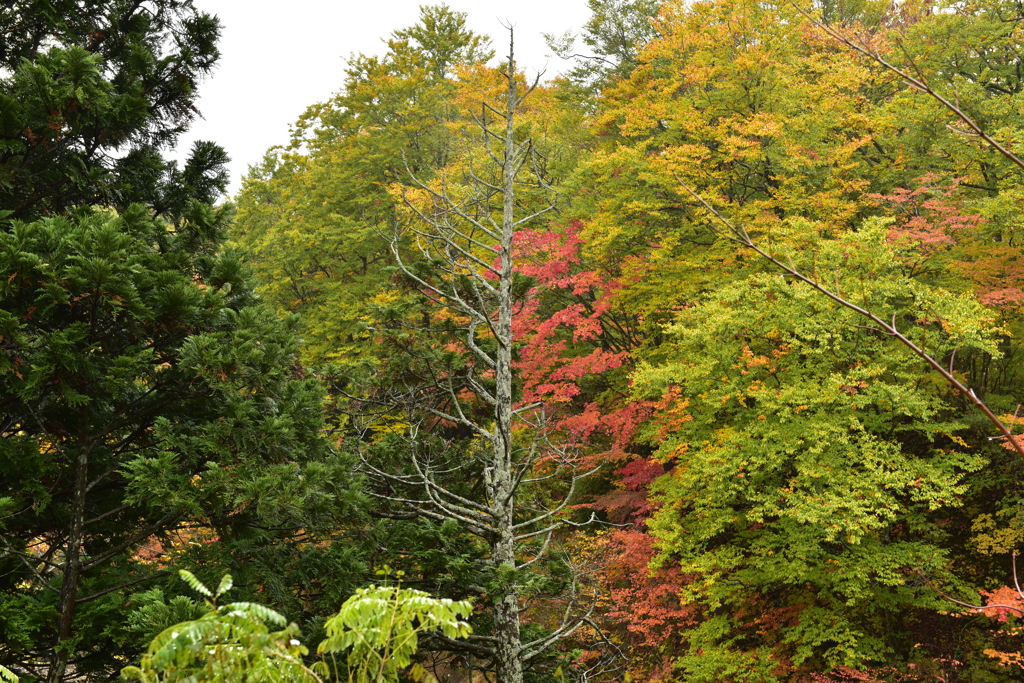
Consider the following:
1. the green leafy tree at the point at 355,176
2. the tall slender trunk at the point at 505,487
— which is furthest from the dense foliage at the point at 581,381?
the green leafy tree at the point at 355,176

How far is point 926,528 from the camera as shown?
10.4 metres

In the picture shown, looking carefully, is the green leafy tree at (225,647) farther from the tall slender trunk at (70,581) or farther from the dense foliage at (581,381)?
the tall slender trunk at (70,581)

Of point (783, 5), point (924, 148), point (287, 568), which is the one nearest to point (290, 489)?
point (287, 568)

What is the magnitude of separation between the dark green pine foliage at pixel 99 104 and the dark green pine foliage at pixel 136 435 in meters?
1.05

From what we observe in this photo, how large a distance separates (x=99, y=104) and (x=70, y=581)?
469 centimetres

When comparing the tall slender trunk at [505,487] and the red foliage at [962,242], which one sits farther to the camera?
the red foliage at [962,242]

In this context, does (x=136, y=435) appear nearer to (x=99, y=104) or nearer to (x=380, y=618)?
(x=99, y=104)

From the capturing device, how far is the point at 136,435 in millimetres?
7062

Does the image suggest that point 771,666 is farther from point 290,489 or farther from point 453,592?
point 290,489

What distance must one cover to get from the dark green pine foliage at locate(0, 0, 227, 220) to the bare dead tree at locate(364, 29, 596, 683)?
10.3ft

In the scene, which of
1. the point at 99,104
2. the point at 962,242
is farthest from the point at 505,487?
the point at 962,242

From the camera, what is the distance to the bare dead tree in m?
7.43

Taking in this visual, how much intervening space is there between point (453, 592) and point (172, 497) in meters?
3.63

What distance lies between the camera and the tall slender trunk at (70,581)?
573 centimetres
